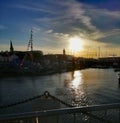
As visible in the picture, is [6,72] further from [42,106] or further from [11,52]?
[42,106]

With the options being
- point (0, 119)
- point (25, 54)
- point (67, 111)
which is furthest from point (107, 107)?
point (25, 54)

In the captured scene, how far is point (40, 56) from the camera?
170 m

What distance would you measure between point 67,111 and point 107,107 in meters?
0.64

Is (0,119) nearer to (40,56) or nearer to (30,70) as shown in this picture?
(30,70)

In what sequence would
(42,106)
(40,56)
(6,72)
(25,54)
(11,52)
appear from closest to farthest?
(42,106) → (6,72) → (25,54) → (11,52) → (40,56)

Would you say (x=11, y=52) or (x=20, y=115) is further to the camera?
(x=11, y=52)

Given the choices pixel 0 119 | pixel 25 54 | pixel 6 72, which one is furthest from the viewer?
pixel 25 54

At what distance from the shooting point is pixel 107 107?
362 centimetres

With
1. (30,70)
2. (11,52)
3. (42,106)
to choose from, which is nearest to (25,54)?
(11,52)

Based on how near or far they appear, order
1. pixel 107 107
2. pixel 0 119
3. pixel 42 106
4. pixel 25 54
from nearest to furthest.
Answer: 1. pixel 0 119
2. pixel 107 107
3. pixel 42 106
4. pixel 25 54

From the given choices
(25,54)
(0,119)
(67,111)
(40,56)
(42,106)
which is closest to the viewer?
(0,119)

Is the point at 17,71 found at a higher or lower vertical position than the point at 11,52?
lower

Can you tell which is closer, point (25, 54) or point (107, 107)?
point (107, 107)

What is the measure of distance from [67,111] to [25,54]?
5687 inches
